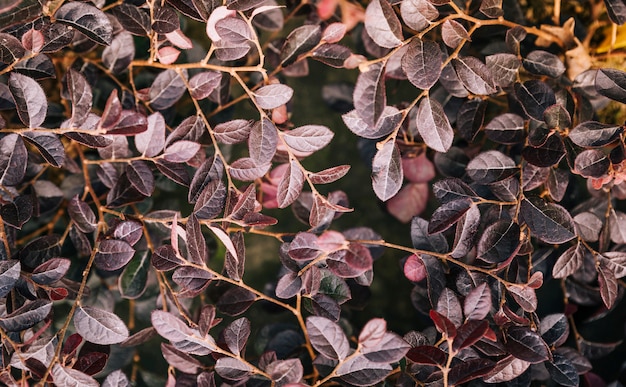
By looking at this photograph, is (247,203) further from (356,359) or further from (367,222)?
(367,222)

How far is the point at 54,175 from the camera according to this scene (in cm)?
131

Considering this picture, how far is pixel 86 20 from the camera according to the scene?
914mm

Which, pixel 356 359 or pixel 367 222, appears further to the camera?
pixel 367 222

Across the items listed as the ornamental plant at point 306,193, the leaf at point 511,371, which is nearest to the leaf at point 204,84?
the ornamental plant at point 306,193

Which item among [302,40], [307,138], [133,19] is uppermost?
[133,19]

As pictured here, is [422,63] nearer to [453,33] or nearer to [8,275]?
[453,33]

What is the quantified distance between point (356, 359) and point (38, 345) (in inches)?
20.9

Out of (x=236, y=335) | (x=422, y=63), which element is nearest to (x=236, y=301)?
(x=236, y=335)

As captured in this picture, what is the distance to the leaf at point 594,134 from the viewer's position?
3.12ft

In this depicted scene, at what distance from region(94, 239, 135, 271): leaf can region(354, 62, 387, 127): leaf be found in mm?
450

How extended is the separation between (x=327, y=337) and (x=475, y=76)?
503 millimetres

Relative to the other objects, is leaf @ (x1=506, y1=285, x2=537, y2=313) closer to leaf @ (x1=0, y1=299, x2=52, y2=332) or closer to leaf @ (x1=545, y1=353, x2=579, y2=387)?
leaf @ (x1=545, y1=353, x2=579, y2=387)

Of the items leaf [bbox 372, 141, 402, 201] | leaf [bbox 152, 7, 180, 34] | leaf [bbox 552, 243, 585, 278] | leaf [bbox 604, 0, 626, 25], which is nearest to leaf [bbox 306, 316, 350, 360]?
leaf [bbox 372, 141, 402, 201]

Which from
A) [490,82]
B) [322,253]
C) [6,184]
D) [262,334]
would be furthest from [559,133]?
[6,184]
